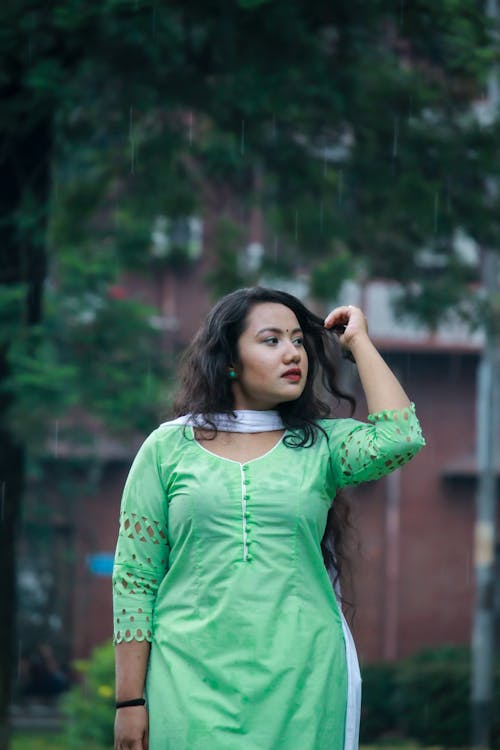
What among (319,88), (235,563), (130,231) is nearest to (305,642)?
(235,563)

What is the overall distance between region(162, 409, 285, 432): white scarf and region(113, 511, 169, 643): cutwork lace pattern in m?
0.28

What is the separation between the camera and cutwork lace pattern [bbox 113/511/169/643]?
11.0ft

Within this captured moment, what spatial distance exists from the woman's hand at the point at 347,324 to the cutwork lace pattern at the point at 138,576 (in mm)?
692

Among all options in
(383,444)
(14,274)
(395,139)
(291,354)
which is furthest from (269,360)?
(395,139)

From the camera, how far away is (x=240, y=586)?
3289mm

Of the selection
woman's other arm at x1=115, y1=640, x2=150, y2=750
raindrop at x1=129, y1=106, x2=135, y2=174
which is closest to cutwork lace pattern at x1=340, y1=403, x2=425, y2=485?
woman's other arm at x1=115, y1=640, x2=150, y2=750

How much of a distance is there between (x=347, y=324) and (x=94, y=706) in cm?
1003

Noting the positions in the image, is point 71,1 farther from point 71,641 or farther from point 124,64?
point 71,641

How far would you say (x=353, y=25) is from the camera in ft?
31.4

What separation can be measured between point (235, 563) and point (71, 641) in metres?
17.5

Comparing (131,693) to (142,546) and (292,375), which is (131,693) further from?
(292,375)

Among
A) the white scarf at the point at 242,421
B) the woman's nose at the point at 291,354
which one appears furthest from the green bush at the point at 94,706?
the woman's nose at the point at 291,354

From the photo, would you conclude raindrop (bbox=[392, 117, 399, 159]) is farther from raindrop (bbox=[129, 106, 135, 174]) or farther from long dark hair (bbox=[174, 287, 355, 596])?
long dark hair (bbox=[174, 287, 355, 596])

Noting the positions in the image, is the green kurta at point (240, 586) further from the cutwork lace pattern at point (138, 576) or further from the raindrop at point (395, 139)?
the raindrop at point (395, 139)
